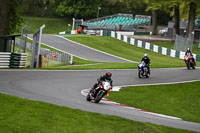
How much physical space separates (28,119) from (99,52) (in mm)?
35913

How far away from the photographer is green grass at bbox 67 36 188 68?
44.4 m

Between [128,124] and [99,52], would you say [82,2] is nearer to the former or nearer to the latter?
[99,52]

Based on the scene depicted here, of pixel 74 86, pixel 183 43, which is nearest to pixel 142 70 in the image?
pixel 74 86

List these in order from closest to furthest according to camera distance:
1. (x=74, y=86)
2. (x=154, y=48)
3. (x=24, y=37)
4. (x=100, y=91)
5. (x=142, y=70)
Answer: (x=100, y=91), (x=74, y=86), (x=142, y=70), (x=24, y=37), (x=154, y=48)

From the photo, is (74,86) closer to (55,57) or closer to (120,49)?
(55,57)

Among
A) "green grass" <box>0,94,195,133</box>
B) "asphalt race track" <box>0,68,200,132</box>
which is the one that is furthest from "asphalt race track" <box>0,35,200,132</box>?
"green grass" <box>0,94,195,133</box>

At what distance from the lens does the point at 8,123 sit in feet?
29.8

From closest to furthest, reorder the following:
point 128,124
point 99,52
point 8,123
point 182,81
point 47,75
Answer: point 8,123 → point 128,124 → point 47,75 → point 182,81 → point 99,52

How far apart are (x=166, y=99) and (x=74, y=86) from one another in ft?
13.7

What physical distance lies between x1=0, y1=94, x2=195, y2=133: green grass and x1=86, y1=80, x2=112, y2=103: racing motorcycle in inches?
140

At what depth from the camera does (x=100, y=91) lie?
15.1 m

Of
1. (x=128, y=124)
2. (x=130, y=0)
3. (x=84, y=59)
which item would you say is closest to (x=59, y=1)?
(x=130, y=0)

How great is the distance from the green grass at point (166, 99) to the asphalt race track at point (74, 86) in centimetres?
163

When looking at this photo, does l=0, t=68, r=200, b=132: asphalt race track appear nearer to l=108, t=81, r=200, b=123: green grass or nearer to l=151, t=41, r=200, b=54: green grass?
l=108, t=81, r=200, b=123: green grass
